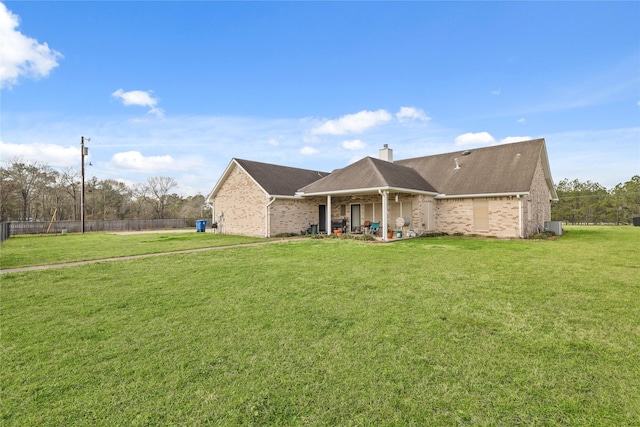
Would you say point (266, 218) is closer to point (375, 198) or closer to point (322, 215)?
point (322, 215)

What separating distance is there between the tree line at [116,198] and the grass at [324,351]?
38.6 m

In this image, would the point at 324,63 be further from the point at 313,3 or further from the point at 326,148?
the point at 326,148

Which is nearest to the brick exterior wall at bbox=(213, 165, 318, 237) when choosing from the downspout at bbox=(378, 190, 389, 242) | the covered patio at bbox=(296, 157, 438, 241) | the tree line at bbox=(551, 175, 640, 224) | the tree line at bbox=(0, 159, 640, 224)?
the covered patio at bbox=(296, 157, 438, 241)

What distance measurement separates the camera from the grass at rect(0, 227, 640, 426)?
2.35m

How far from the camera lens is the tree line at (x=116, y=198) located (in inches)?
1352

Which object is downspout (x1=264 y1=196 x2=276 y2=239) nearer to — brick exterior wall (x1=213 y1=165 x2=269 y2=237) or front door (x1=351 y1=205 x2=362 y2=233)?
brick exterior wall (x1=213 y1=165 x2=269 y2=237)

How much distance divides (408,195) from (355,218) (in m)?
3.81

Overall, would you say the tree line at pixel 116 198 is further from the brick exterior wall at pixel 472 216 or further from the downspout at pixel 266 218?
the brick exterior wall at pixel 472 216

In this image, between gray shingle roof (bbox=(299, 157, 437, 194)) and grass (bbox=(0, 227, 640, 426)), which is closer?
grass (bbox=(0, 227, 640, 426))

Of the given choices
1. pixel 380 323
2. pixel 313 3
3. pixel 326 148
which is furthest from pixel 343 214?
pixel 380 323

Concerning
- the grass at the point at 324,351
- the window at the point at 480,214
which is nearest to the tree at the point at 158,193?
the grass at the point at 324,351

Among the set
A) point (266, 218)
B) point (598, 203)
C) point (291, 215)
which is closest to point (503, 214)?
point (291, 215)

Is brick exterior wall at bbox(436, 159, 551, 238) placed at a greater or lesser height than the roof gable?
lesser

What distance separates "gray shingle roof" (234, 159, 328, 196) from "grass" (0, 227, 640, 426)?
12.3 m
